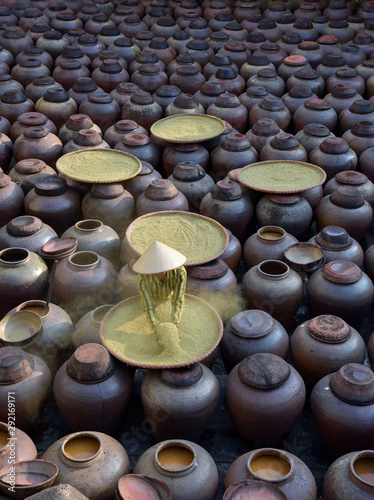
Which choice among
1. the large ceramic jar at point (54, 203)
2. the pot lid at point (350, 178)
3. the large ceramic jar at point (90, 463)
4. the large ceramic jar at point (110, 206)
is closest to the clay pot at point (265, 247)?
the pot lid at point (350, 178)

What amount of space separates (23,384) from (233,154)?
4411 millimetres

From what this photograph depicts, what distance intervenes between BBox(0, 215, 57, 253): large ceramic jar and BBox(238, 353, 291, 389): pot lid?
279 cm

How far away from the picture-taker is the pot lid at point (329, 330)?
491 centimetres

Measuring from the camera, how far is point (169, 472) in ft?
12.6

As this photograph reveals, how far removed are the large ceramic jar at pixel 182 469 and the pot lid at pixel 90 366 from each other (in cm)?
81

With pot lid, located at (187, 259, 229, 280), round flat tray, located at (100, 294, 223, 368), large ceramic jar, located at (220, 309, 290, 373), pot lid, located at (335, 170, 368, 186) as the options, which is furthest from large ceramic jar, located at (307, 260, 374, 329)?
pot lid, located at (335, 170, 368, 186)

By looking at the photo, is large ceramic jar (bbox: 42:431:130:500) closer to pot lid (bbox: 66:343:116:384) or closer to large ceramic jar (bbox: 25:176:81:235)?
pot lid (bbox: 66:343:116:384)

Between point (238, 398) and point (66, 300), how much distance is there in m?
2.12

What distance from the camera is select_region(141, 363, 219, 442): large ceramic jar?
4.46 meters

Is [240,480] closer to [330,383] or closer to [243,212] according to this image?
[330,383]

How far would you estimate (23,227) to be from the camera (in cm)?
626

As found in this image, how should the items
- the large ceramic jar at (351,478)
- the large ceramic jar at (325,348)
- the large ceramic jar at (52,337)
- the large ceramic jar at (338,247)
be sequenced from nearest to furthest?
1. the large ceramic jar at (351,478)
2. the large ceramic jar at (325,348)
3. the large ceramic jar at (52,337)
4. the large ceramic jar at (338,247)

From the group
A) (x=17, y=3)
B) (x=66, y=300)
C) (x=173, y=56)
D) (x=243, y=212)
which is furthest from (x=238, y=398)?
(x=17, y=3)

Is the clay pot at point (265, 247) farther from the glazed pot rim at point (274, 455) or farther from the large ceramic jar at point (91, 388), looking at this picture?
the glazed pot rim at point (274, 455)
